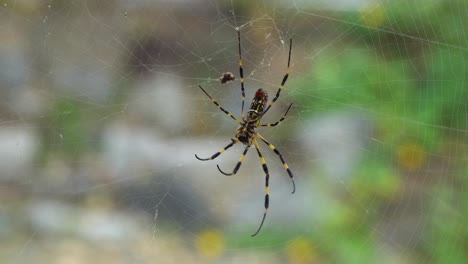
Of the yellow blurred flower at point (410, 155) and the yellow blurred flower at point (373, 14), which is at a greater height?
the yellow blurred flower at point (373, 14)

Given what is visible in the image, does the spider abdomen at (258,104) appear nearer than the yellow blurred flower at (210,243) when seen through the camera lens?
Yes

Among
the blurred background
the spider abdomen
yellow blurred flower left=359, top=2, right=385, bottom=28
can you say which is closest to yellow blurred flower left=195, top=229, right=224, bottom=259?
the blurred background

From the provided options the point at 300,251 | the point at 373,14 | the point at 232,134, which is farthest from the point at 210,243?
the point at 373,14

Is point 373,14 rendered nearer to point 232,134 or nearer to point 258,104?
point 232,134

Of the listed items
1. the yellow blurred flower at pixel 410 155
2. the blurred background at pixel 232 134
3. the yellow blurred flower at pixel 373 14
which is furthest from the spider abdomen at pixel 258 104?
the yellow blurred flower at pixel 410 155

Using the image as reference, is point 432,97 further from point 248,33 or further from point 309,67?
point 248,33

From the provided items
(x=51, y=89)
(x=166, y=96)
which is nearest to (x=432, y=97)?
(x=166, y=96)

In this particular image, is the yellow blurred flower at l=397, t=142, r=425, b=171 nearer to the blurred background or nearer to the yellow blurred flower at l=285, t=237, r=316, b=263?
the blurred background

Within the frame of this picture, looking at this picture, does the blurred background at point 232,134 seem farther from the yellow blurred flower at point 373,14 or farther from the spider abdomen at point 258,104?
the spider abdomen at point 258,104
